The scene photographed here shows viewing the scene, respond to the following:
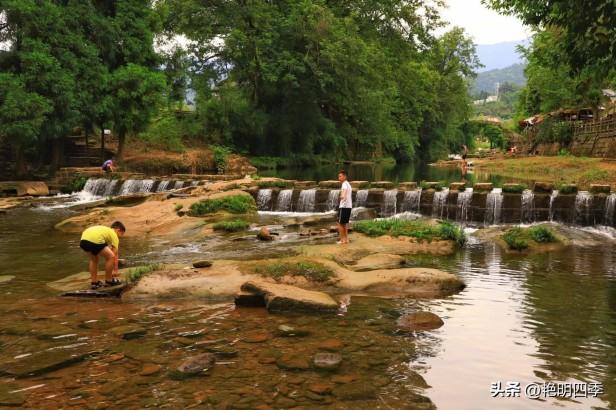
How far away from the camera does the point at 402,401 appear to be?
15.8 ft

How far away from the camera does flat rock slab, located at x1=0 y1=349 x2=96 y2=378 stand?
5.40 metres

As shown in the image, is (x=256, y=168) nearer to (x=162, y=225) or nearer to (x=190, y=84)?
(x=190, y=84)

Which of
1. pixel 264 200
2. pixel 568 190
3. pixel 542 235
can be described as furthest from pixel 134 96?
pixel 542 235

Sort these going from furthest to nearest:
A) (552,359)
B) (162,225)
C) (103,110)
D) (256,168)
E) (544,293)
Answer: (256,168) < (103,110) < (162,225) < (544,293) < (552,359)

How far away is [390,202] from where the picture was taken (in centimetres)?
2031

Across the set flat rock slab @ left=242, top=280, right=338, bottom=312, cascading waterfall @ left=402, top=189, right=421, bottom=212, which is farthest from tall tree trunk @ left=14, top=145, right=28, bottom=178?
flat rock slab @ left=242, top=280, right=338, bottom=312

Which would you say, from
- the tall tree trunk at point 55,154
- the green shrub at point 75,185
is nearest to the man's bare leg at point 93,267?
the green shrub at point 75,185

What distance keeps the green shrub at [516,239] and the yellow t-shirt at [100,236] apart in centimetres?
991

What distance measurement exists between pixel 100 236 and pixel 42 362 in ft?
12.0

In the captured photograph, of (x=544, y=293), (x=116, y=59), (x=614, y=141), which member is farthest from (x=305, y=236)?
(x=614, y=141)

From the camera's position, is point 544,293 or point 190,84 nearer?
point 544,293

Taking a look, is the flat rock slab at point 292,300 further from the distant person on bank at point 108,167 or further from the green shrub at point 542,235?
the distant person on bank at point 108,167

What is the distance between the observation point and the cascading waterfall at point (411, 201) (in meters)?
19.8

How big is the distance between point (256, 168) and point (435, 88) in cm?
3140
